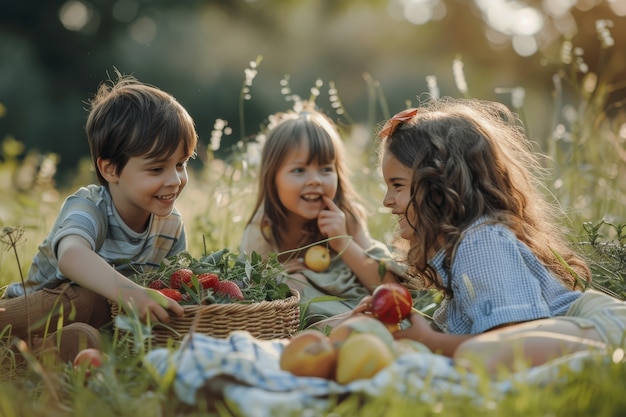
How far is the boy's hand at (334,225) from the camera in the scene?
4.40 m

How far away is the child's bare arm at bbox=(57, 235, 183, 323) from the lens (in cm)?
292

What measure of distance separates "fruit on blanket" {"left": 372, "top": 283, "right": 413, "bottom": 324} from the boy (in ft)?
3.81

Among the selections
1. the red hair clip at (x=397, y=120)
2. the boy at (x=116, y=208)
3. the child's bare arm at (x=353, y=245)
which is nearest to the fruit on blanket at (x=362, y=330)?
the red hair clip at (x=397, y=120)

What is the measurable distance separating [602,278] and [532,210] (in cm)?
83

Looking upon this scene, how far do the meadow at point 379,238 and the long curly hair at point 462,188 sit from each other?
1.01ft

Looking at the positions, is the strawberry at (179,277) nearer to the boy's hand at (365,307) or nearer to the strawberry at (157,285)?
the strawberry at (157,285)

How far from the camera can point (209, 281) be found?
324 cm

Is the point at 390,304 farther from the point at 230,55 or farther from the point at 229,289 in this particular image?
the point at 230,55

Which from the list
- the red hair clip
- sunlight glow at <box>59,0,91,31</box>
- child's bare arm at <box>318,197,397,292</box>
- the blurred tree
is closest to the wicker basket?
the red hair clip

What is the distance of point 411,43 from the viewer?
23.4m

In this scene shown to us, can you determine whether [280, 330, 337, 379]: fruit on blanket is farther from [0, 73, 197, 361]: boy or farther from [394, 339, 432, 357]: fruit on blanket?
[0, 73, 197, 361]: boy

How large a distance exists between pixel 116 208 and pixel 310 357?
1.73 meters

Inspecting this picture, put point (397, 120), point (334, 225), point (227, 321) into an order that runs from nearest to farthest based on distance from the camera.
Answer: point (227, 321), point (397, 120), point (334, 225)

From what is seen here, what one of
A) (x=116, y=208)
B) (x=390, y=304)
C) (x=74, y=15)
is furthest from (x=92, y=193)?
(x=74, y=15)
